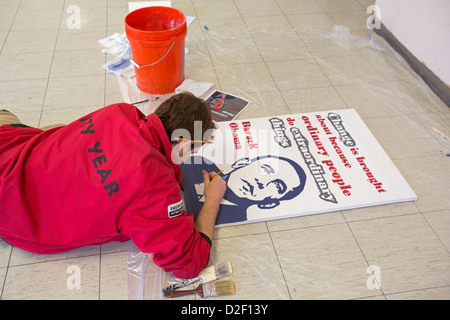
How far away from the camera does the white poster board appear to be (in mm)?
1425

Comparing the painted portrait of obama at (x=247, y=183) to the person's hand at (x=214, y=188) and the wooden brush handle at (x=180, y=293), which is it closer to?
the person's hand at (x=214, y=188)

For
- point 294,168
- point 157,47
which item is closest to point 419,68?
point 294,168

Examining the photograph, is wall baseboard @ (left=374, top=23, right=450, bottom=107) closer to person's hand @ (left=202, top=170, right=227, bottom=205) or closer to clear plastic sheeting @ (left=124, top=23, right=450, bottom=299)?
clear plastic sheeting @ (left=124, top=23, right=450, bottom=299)

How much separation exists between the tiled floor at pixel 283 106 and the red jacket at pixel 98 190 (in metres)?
Result: 0.21

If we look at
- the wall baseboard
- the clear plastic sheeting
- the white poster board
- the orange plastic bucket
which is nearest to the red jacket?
the clear plastic sheeting

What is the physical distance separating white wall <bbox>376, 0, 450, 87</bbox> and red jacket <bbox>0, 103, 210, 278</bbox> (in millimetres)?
1572

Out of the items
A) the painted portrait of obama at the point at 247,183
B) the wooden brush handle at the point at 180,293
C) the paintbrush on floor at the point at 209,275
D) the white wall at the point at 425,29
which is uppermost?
the white wall at the point at 425,29

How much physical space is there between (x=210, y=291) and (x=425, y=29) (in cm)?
176

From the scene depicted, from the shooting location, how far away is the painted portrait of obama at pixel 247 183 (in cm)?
141

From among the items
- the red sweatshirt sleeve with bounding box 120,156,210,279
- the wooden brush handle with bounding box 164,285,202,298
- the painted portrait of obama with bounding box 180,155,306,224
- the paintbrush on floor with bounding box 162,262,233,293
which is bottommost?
the wooden brush handle with bounding box 164,285,202,298

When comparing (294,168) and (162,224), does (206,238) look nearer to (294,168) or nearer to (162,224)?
(162,224)

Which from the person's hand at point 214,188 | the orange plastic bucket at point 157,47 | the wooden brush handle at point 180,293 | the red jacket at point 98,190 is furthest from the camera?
the orange plastic bucket at point 157,47

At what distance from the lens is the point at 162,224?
1064 millimetres

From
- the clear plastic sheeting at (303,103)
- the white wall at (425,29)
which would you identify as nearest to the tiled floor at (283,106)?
the clear plastic sheeting at (303,103)
